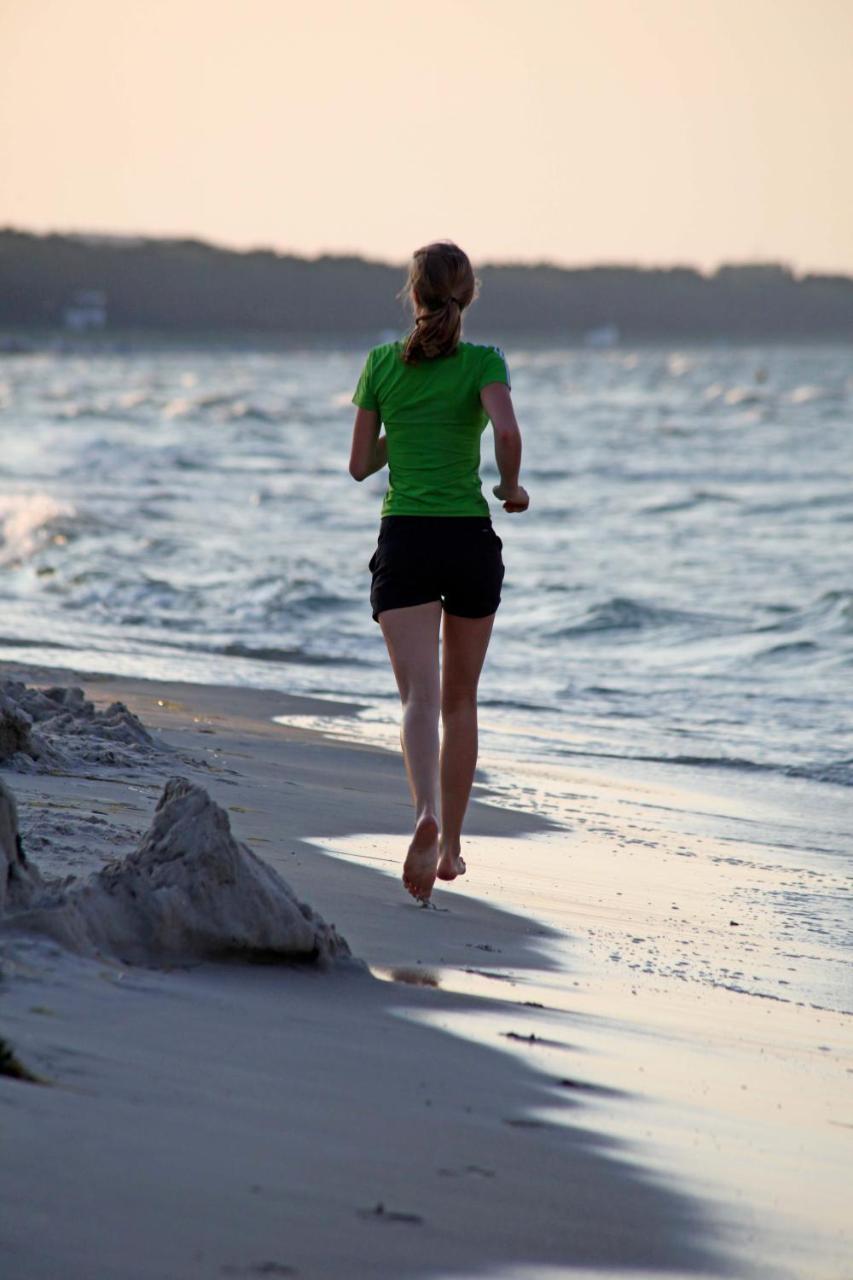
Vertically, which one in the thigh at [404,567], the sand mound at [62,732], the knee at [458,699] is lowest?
the sand mound at [62,732]

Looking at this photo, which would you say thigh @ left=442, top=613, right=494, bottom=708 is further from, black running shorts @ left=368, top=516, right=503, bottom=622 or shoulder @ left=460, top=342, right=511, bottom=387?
shoulder @ left=460, top=342, right=511, bottom=387

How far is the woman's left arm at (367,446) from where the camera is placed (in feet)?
14.2

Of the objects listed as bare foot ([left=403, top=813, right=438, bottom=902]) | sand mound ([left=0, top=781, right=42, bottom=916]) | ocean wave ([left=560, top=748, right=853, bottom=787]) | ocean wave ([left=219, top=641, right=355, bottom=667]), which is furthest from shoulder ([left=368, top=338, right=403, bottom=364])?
ocean wave ([left=219, top=641, right=355, bottom=667])

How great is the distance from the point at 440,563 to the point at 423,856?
0.77 metres

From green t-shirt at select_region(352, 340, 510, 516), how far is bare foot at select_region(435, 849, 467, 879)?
0.94 m

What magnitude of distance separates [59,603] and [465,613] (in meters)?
9.86

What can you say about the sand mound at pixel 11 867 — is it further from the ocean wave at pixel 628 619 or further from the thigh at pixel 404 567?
the ocean wave at pixel 628 619

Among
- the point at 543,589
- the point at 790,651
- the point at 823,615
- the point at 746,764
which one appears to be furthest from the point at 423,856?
the point at 543,589

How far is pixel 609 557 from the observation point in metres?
17.4

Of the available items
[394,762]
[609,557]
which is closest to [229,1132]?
[394,762]

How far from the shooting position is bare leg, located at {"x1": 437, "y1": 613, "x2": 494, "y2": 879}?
14.5 ft

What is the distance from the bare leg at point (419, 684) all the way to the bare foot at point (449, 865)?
16 centimetres

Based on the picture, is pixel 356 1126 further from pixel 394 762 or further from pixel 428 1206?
pixel 394 762

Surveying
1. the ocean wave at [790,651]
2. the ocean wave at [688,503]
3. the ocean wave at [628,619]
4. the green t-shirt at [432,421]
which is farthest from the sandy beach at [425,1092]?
the ocean wave at [688,503]
